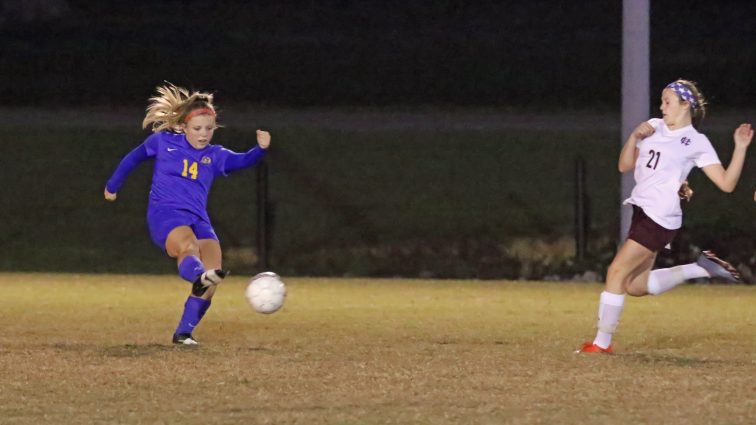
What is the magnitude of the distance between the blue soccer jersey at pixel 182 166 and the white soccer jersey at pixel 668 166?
8.31 feet

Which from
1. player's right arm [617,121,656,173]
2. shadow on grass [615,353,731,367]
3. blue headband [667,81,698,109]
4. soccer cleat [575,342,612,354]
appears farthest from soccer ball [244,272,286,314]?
blue headband [667,81,698,109]

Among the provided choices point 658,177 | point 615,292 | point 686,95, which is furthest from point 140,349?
point 686,95

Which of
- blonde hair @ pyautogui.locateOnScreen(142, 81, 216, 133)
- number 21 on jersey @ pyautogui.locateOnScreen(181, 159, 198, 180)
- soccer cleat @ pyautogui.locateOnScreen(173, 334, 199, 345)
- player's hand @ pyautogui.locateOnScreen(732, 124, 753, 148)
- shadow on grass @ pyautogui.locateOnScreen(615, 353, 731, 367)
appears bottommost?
shadow on grass @ pyautogui.locateOnScreen(615, 353, 731, 367)

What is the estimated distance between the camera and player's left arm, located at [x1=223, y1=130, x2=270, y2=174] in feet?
36.0

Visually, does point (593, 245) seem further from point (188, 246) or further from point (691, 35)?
point (691, 35)

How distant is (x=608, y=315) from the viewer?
34.0 feet

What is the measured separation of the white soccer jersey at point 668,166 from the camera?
10.4 meters

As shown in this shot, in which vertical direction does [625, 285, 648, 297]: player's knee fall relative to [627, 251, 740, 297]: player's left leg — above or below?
below

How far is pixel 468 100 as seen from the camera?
98.7ft

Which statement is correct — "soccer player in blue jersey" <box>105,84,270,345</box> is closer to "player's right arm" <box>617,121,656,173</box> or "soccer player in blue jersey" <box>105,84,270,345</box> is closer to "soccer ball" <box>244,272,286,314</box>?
"soccer ball" <box>244,272,286,314</box>

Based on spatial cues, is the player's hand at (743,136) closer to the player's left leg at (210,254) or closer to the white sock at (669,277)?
the white sock at (669,277)

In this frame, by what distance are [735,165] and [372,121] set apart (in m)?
17.1

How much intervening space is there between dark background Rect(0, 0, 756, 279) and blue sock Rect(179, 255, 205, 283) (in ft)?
22.5

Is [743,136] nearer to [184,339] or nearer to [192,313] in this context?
[192,313]
